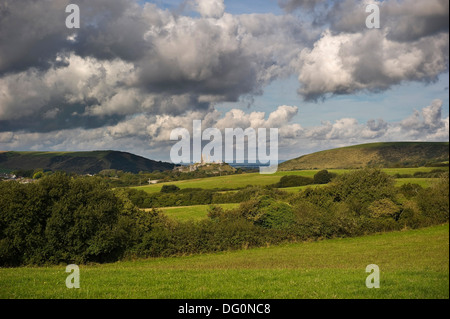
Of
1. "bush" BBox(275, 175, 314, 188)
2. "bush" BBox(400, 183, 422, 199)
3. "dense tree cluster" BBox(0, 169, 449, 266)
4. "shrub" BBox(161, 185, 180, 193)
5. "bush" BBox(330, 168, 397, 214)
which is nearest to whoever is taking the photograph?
"dense tree cluster" BBox(0, 169, 449, 266)

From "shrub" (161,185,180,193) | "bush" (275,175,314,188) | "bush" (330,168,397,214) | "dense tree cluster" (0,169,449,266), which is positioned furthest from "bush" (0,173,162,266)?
"bush" (275,175,314,188)

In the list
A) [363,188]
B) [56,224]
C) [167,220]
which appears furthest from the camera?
[363,188]

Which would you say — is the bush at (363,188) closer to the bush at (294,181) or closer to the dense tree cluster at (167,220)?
the dense tree cluster at (167,220)

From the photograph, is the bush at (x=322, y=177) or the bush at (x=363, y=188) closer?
the bush at (x=363, y=188)

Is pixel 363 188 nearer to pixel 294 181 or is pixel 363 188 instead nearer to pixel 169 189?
pixel 294 181

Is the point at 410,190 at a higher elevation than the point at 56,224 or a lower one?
higher

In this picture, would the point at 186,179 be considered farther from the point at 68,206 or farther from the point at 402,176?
the point at 68,206

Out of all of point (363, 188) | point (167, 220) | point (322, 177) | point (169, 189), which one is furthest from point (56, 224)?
point (322, 177)

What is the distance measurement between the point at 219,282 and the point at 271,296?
3401mm

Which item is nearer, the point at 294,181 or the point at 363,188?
the point at 363,188

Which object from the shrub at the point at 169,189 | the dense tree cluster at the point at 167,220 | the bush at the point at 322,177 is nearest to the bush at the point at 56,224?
the dense tree cluster at the point at 167,220

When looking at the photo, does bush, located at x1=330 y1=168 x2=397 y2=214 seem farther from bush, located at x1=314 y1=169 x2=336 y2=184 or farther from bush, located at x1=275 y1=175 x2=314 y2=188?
bush, located at x1=275 y1=175 x2=314 y2=188

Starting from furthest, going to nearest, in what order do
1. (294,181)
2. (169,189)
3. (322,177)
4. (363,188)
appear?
(169,189) < (294,181) < (322,177) < (363,188)
